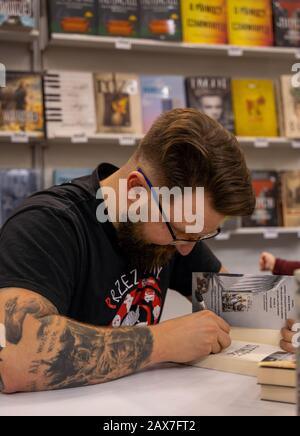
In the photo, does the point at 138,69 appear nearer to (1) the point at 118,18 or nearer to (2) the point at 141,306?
(1) the point at 118,18

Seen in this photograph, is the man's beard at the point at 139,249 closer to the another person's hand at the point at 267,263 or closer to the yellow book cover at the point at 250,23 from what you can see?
the another person's hand at the point at 267,263

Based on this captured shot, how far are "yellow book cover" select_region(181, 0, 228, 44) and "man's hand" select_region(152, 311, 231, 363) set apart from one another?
2.30 metres

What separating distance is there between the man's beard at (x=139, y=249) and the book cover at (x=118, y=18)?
192 cm

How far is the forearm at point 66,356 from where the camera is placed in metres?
1.13

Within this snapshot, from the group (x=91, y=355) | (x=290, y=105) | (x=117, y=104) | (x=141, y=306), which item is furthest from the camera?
(x=290, y=105)

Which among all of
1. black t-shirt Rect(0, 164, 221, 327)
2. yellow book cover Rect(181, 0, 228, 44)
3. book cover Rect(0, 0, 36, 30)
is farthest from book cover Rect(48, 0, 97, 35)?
black t-shirt Rect(0, 164, 221, 327)

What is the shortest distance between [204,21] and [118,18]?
1.69ft

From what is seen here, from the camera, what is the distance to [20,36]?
3.01m

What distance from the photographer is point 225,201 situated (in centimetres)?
129

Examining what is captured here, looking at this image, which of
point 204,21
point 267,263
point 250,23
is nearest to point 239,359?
point 267,263

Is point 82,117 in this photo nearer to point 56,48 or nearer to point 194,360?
point 56,48

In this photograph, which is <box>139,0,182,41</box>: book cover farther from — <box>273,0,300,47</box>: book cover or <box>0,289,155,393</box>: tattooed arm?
<box>0,289,155,393</box>: tattooed arm

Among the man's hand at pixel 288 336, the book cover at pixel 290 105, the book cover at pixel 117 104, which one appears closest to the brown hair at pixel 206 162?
the man's hand at pixel 288 336

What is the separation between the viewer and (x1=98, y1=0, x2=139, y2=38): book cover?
310cm
